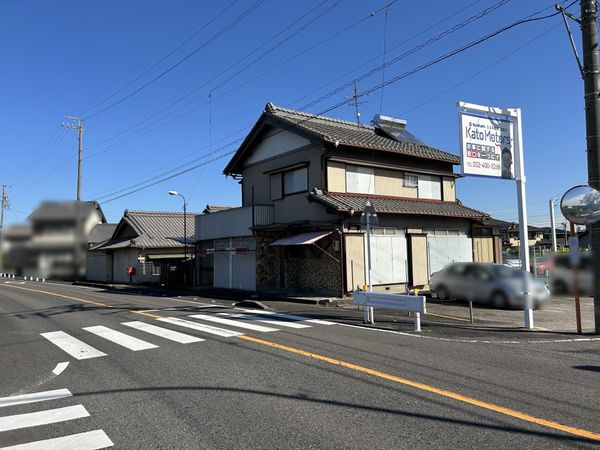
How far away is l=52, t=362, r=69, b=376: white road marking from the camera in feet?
23.9

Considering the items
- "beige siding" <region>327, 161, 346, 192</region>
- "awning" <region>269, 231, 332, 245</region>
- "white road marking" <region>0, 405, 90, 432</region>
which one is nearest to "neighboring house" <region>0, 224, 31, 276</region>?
"white road marking" <region>0, 405, 90, 432</region>

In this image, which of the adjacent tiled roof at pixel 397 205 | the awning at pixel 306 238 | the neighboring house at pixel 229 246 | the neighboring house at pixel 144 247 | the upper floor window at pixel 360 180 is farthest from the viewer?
the neighboring house at pixel 144 247

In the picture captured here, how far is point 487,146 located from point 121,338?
9.83 m

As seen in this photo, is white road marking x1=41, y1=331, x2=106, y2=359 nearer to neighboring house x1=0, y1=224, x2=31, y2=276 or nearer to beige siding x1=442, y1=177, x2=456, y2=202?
neighboring house x1=0, y1=224, x2=31, y2=276

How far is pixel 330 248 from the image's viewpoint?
770 inches

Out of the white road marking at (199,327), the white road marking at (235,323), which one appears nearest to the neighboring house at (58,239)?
the white road marking at (199,327)

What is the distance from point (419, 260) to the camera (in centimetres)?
2166

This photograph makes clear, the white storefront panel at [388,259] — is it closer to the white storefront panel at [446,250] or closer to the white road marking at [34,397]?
the white storefront panel at [446,250]

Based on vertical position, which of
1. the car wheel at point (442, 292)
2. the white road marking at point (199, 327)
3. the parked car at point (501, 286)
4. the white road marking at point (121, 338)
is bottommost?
the white road marking at point (121, 338)

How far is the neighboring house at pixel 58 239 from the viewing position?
150 centimetres

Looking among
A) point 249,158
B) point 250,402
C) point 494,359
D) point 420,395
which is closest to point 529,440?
point 420,395

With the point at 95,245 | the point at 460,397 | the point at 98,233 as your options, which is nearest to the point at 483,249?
the point at 460,397

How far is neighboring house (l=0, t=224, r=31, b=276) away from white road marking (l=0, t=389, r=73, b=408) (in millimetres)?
5291

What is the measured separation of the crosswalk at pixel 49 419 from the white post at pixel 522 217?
9736 millimetres
